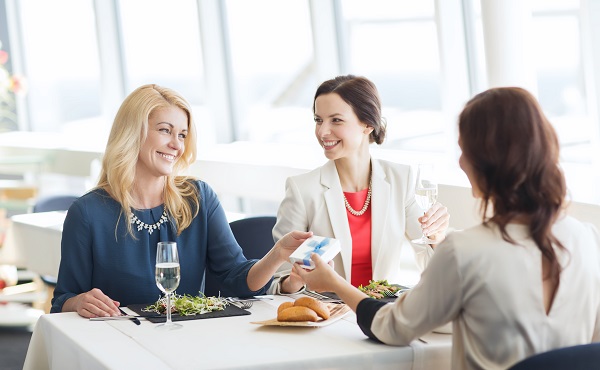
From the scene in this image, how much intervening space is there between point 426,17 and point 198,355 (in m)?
3.57

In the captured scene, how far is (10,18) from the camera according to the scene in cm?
985

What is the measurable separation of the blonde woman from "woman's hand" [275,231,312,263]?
0.17 ft

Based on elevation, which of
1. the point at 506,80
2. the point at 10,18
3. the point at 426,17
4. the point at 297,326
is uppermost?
the point at 10,18

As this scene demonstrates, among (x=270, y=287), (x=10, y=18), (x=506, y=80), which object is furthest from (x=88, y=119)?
(x=270, y=287)

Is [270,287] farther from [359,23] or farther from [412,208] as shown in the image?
[359,23]

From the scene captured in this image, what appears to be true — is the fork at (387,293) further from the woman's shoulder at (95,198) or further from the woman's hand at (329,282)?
the woman's shoulder at (95,198)

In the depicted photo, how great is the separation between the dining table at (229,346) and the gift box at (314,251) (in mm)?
172

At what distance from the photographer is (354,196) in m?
3.36

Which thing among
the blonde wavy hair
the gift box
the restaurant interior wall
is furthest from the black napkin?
the restaurant interior wall

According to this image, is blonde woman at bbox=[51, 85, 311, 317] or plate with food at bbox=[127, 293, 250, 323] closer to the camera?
plate with food at bbox=[127, 293, 250, 323]

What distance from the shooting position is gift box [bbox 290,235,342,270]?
8.11ft

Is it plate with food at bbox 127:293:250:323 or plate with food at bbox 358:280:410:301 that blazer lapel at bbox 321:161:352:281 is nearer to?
plate with food at bbox 358:280:410:301

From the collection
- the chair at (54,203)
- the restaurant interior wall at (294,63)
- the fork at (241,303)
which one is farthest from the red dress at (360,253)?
the chair at (54,203)

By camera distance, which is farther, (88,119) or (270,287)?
(88,119)
